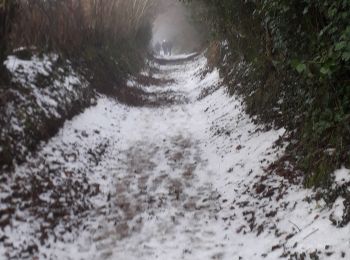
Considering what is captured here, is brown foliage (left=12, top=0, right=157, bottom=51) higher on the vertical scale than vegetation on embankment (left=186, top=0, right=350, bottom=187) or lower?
higher

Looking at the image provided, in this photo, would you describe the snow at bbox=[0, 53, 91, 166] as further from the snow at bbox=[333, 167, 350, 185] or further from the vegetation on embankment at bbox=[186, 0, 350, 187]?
the snow at bbox=[333, 167, 350, 185]

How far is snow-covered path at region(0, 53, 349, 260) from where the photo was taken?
5.55 m

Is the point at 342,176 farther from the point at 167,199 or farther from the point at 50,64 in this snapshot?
the point at 50,64

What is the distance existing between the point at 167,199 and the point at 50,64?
5.16 m

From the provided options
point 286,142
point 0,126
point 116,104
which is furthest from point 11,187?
point 116,104

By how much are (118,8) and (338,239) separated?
15567mm

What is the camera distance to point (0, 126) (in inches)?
281

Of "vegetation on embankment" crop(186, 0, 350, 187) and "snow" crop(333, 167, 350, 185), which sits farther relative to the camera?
"vegetation on embankment" crop(186, 0, 350, 187)

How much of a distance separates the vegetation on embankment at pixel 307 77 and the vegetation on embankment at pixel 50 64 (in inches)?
169

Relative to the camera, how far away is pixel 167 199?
7.23 m

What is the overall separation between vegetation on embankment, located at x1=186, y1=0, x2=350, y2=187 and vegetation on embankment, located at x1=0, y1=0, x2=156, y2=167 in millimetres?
→ 4303

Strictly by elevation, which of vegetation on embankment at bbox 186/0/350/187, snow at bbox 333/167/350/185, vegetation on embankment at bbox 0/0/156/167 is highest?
vegetation on embankment at bbox 0/0/156/167

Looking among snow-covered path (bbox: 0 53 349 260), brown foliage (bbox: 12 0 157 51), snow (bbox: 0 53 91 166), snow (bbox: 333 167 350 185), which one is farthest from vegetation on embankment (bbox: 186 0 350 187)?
brown foliage (bbox: 12 0 157 51)

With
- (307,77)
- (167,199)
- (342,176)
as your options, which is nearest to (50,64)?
(167,199)
